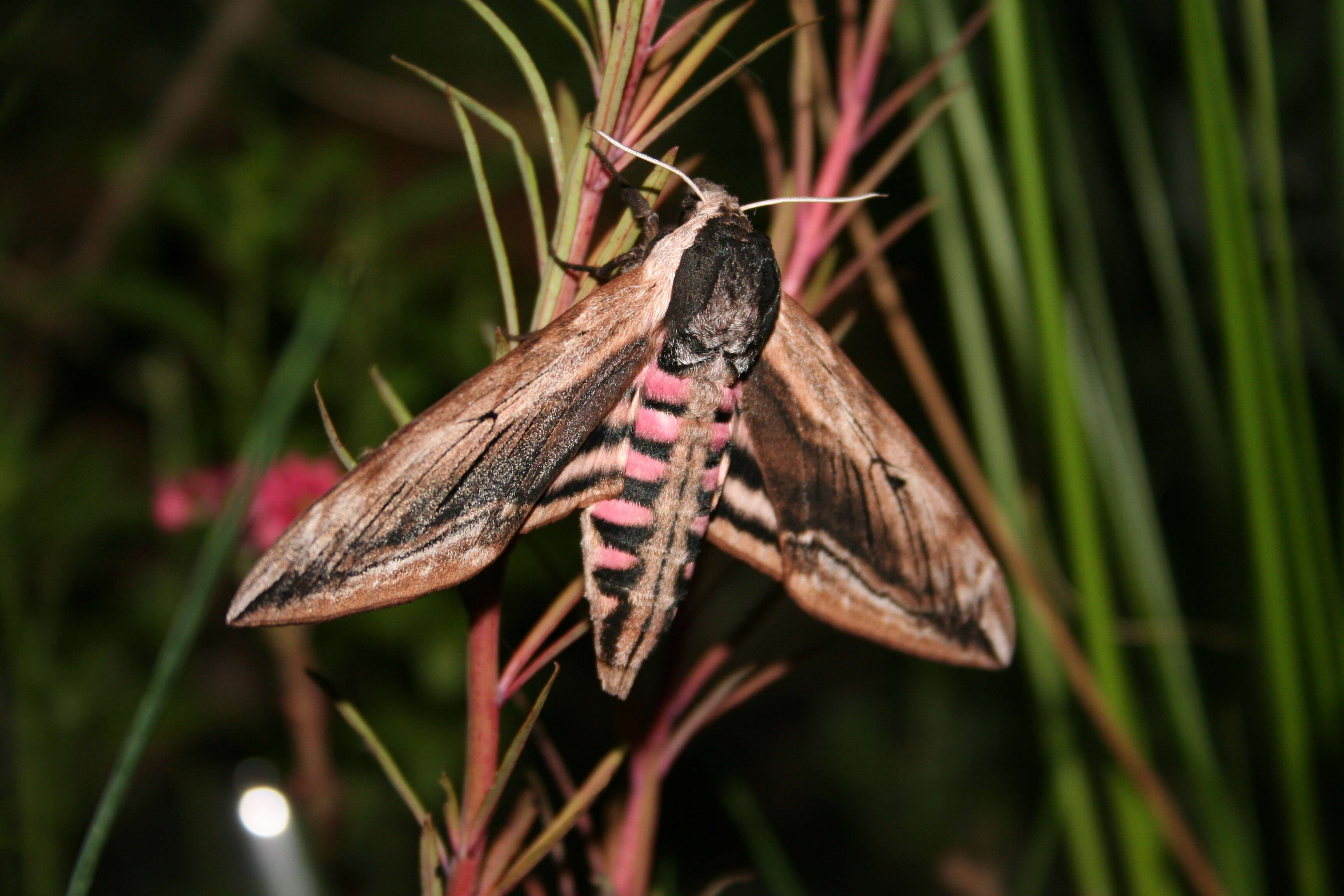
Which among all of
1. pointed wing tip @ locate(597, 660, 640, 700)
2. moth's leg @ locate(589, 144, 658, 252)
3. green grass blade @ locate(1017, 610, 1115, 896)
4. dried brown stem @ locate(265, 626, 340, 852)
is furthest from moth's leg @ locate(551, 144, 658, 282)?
dried brown stem @ locate(265, 626, 340, 852)

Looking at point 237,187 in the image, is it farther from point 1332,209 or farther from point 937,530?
point 1332,209

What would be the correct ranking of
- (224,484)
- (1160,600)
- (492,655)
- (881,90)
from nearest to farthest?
(492,655), (881,90), (1160,600), (224,484)

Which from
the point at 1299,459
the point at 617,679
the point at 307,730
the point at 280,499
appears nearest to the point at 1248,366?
the point at 1299,459

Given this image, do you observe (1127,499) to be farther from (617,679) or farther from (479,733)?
(479,733)

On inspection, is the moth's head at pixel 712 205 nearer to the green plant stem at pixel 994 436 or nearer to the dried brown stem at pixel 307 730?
the green plant stem at pixel 994 436

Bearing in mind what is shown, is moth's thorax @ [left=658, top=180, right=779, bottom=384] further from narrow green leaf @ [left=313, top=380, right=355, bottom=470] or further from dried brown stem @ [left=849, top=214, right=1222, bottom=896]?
narrow green leaf @ [left=313, top=380, right=355, bottom=470]

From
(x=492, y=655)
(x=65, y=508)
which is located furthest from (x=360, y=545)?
(x=65, y=508)

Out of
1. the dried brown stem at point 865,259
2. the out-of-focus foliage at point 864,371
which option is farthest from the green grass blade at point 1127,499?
the dried brown stem at point 865,259
